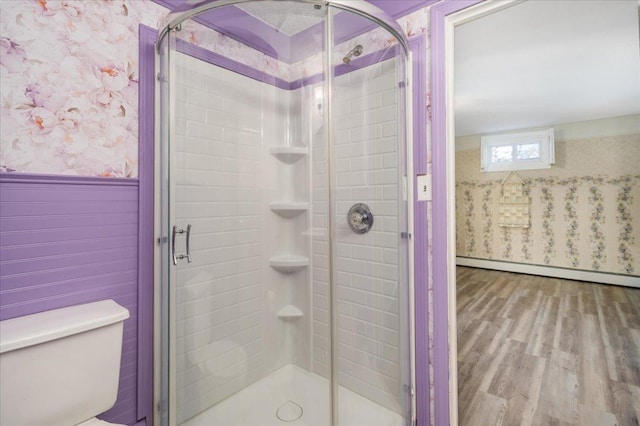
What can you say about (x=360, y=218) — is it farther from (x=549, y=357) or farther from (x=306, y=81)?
(x=549, y=357)

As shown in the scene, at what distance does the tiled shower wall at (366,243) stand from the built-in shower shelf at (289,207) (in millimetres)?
69

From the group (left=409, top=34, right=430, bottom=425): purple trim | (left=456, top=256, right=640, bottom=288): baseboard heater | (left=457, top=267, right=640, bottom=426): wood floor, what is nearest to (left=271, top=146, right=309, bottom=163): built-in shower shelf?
(left=409, top=34, right=430, bottom=425): purple trim

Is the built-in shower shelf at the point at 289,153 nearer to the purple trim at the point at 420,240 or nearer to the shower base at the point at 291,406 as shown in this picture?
Result: the purple trim at the point at 420,240

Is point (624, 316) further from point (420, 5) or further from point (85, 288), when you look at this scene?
point (85, 288)

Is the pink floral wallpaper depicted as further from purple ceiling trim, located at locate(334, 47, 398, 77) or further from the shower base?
the shower base

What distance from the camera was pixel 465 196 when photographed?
220 inches

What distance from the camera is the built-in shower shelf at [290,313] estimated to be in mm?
1422

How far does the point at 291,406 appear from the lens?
4.59ft

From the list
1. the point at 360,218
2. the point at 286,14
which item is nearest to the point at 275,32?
the point at 286,14

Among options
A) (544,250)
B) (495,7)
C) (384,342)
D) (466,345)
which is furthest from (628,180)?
(384,342)

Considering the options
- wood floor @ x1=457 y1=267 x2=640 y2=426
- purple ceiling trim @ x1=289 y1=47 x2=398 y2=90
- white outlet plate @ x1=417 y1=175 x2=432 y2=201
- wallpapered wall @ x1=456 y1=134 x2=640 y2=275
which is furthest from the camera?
wallpapered wall @ x1=456 y1=134 x2=640 y2=275

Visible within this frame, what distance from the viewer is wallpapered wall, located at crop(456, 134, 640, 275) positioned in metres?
4.25

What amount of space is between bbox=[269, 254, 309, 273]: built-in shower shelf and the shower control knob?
28 centimetres

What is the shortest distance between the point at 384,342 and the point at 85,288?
52.7 inches
